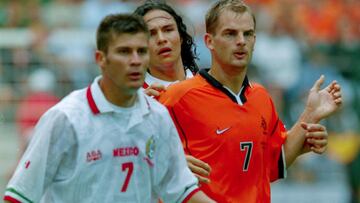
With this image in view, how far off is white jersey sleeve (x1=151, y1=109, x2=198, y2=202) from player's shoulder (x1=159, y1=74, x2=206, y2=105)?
2.68 ft

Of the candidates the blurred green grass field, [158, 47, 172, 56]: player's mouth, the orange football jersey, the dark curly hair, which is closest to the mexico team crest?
the orange football jersey

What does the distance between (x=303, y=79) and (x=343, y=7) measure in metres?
1.75

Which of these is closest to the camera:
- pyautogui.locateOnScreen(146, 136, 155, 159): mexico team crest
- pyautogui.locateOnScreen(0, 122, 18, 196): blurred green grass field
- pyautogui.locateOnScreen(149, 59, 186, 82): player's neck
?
pyautogui.locateOnScreen(146, 136, 155, 159): mexico team crest

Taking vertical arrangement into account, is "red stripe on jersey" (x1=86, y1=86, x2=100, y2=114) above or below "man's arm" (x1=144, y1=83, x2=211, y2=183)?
above

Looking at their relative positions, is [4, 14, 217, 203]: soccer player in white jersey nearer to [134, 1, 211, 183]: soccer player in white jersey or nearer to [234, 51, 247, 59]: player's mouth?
[234, 51, 247, 59]: player's mouth

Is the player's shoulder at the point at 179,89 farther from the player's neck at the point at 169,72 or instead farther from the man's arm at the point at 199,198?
the man's arm at the point at 199,198

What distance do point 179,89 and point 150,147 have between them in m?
1.08

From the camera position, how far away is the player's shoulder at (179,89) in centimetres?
736

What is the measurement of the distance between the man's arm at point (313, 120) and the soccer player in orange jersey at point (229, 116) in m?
0.01

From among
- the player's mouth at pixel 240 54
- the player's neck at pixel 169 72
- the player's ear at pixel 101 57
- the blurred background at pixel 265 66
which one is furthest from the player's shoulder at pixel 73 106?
the blurred background at pixel 265 66

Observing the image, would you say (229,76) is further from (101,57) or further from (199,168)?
(101,57)

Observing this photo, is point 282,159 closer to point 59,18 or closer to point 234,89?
point 234,89

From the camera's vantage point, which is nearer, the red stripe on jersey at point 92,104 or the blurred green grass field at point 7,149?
the red stripe on jersey at point 92,104

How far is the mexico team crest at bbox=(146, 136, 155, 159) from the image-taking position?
6359 mm
